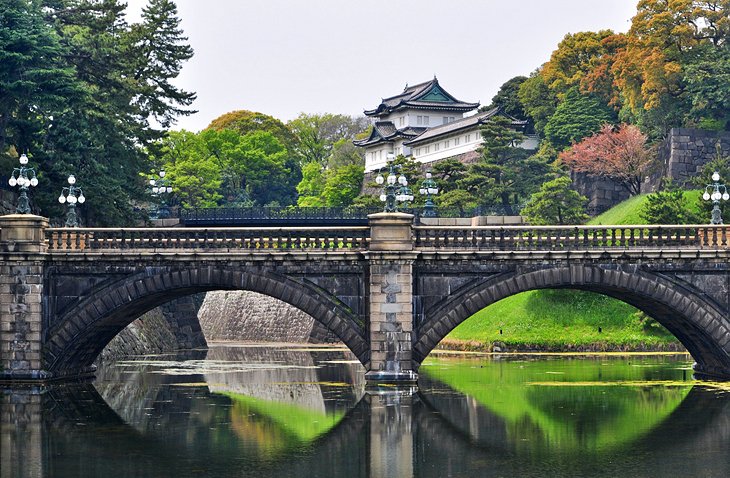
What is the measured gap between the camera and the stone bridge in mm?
51062

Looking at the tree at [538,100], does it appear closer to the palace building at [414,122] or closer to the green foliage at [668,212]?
the palace building at [414,122]

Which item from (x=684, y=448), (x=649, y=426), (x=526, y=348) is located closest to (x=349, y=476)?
(x=684, y=448)

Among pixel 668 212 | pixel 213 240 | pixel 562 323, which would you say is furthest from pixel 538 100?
pixel 213 240

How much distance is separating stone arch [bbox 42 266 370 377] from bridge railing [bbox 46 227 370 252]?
1.09 m

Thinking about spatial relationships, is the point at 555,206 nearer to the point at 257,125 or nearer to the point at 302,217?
the point at 302,217

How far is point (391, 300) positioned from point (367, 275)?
60.7 inches

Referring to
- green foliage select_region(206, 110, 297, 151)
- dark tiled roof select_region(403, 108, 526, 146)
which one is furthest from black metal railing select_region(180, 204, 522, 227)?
green foliage select_region(206, 110, 297, 151)

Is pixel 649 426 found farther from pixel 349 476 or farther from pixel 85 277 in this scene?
pixel 85 277

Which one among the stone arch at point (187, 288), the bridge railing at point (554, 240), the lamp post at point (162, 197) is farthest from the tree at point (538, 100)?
the stone arch at point (187, 288)

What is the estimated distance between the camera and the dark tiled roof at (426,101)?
136 metres

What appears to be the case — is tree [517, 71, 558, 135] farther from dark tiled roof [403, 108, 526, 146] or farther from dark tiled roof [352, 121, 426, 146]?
dark tiled roof [352, 121, 426, 146]

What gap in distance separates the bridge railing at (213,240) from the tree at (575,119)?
5665 cm

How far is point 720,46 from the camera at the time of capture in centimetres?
9619

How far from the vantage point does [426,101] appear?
137 meters
